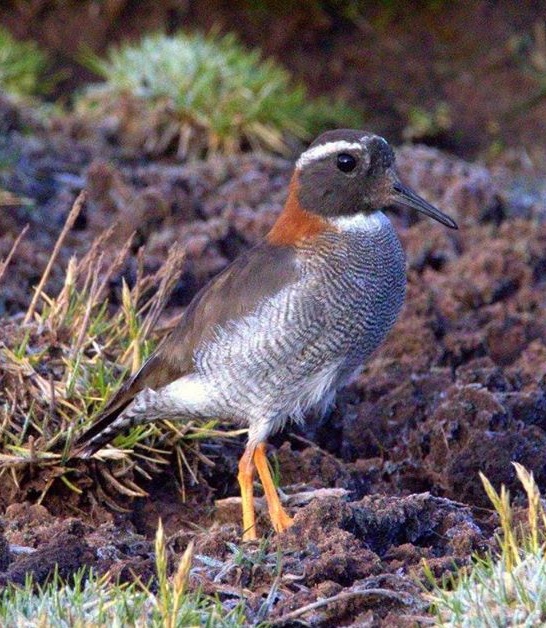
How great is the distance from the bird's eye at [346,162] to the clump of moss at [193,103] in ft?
15.3

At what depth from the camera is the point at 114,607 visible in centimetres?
391

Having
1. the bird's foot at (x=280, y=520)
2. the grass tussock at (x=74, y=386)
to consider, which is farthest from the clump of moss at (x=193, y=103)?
the bird's foot at (x=280, y=520)

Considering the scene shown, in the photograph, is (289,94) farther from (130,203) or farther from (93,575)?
(93,575)

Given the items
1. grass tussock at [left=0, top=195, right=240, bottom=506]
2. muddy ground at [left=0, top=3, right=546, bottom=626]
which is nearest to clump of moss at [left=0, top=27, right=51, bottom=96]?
muddy ground at [left=0, top=3, right=546, bottom=626]

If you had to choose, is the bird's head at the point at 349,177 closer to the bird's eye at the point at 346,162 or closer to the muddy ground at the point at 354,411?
the bird's eye at the point at 346,162

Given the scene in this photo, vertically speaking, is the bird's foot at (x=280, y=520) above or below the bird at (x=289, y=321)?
below

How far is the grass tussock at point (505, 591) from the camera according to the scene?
3.84 m

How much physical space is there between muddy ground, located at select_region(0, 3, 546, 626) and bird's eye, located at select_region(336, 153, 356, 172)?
4.18ft

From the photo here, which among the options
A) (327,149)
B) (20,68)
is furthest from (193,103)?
(327,149)

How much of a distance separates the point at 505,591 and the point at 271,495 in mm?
1649

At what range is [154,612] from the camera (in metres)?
3.87

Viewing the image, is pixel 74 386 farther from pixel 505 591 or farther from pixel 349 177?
pixel 505 591

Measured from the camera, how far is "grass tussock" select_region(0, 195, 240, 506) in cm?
554

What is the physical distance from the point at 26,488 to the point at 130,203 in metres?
3.52
